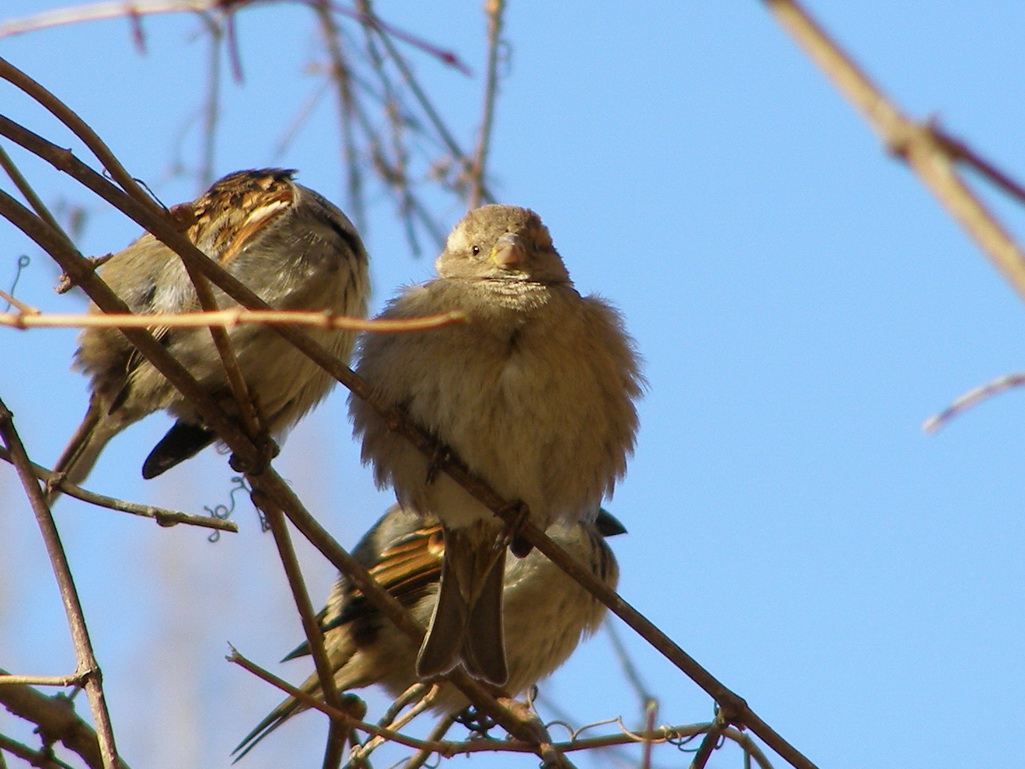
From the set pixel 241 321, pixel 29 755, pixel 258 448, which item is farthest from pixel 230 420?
pixel 241 321

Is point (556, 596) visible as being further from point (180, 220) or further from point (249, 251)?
point (180, 220)

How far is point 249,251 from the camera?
3334 millimetres

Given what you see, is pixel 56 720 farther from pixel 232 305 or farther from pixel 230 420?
pixel 232 305

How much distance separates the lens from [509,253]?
3.29 metres

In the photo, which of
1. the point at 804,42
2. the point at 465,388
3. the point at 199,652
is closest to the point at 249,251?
the point at 465,388

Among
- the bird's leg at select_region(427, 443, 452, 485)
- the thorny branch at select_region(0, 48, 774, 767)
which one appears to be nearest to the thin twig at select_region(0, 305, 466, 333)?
the thorny branch at select_region(0, 48, 774, 767)

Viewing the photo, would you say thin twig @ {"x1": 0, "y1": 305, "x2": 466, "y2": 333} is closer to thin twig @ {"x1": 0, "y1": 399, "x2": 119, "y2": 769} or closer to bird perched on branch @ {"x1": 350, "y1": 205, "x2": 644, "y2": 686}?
thin twig @ {"x1": 0, "y1": 399, "x2": 119, "y2": 769}

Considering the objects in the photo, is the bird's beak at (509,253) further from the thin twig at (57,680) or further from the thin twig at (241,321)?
the thin twig at (241,321)

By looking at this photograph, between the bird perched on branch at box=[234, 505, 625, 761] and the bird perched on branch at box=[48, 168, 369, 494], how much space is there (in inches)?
38.1

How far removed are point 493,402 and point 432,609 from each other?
4.90 ft

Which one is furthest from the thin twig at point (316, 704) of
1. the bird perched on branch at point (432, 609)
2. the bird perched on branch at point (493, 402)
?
the bird perched on branch at point (432, 609)

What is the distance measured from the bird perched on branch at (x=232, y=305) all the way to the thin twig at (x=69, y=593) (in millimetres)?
1033

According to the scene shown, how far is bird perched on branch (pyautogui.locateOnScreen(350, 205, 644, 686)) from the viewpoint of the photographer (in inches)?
115

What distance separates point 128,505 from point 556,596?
7.22 ft
